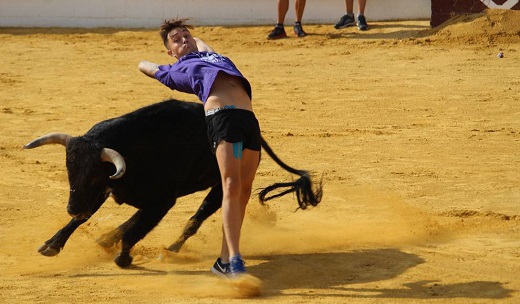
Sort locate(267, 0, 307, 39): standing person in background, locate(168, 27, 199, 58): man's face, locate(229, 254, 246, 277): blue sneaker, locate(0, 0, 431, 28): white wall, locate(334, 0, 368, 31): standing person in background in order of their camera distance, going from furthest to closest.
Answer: locate(0, 0, 431, 28): white wall, locate(334, 0, 368, 31): standing person in background, locate(267, 0, 307, 39): standing person in background, locate(168, 27, 199, 58): man's face, locate(229, 254, 246, 277): blue sneaker

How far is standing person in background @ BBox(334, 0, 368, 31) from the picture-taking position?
15672 mm

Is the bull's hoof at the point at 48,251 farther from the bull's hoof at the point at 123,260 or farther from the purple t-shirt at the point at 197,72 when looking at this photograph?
the purple t-shirt at the point at 197,72

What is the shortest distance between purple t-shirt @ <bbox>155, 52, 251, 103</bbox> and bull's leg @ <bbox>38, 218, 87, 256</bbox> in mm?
1363

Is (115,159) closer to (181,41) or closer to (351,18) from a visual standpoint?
(181,41)

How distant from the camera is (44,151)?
1042 centimetres

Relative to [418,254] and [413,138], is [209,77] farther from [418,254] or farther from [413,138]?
[413,138]

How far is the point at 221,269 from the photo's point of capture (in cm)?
627

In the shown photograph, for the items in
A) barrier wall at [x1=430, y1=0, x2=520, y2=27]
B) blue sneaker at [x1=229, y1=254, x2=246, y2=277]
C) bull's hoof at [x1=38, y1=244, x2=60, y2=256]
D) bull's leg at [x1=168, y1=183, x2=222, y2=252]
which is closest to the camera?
blue sneaker at [x1=229, y1=254, x2=246, y2=277]

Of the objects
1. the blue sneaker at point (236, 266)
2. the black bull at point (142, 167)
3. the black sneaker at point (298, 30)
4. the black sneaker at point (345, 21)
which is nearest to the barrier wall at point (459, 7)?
the black sneaker at point (345, 21)

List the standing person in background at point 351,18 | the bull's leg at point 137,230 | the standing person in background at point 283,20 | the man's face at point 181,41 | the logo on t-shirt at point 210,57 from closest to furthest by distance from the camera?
1. the logo on t-shirt at point 210,57
2. the man's face at point 181,41
3. the bull's leg at point 137,230
4. the standing person in background at point 283,20
5. the standing person in background at point 351,18

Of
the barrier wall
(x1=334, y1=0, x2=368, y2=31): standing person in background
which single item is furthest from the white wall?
the barrier wall

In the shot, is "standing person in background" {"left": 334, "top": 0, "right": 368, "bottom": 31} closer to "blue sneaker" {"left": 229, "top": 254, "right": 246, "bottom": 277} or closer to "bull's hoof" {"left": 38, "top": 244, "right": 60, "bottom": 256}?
"bull's hoof" {"left": 38, "top": 244, "right": 60, "bottom": 256}

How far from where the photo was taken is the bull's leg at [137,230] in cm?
685

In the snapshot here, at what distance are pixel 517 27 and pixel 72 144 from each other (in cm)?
930
